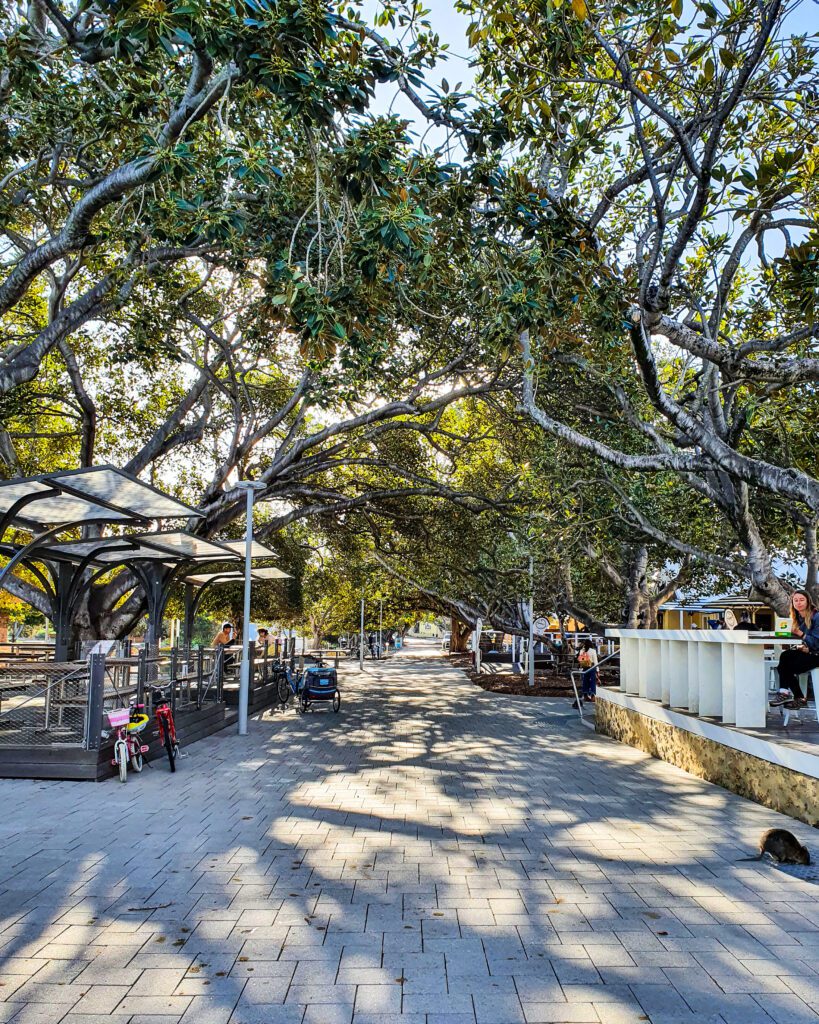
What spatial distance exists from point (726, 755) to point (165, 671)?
8340mm

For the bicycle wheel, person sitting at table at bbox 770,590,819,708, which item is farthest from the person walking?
the bicycle wheel

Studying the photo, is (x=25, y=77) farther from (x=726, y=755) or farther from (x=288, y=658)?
(x=288, y=658)

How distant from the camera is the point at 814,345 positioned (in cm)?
1128

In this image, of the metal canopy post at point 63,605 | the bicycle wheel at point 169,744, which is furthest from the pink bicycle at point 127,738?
the metal canopy post at point 63,605

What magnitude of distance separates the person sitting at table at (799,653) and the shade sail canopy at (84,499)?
7.75 metres

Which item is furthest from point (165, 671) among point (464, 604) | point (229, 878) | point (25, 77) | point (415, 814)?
point (464, 604)

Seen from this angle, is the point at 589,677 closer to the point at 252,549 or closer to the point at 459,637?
the point at 252,549

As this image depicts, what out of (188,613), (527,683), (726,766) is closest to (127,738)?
(726,766)

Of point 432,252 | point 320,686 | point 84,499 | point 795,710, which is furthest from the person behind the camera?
point 320,686

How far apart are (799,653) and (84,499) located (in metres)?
9.16

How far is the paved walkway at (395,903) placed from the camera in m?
3.58

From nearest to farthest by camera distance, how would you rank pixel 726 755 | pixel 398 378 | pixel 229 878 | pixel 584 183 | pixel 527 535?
pixel 229 878 → pixel 726 755 → pixel 584 183 → pixel 398 378 → pixel 527 535

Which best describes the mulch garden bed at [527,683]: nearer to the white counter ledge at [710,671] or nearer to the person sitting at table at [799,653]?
the white counter ledge at [710,671]

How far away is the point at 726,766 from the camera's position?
8.47m
